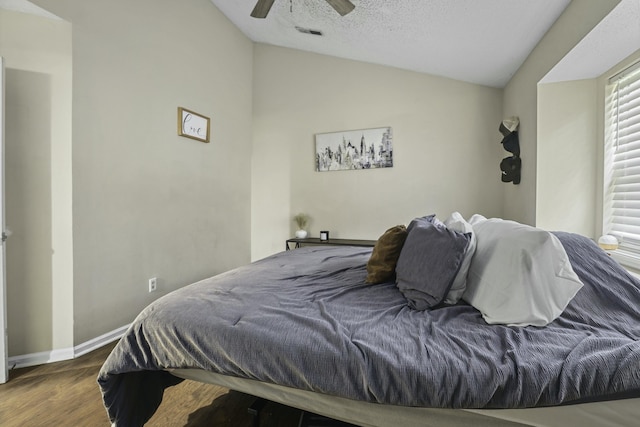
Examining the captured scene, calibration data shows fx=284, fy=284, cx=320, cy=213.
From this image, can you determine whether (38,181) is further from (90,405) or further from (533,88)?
(533,88)

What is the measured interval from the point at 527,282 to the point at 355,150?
2.75m

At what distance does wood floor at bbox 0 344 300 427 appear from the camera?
1.35m

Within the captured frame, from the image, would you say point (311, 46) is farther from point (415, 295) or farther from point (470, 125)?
point (415, 295)

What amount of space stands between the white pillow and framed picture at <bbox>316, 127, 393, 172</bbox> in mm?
2444

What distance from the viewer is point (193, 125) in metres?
2.92

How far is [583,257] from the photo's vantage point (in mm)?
1175

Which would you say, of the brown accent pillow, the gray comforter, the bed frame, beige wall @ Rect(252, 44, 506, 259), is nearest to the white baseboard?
the gray comforter

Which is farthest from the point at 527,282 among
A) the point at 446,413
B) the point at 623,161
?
the point at 623,161

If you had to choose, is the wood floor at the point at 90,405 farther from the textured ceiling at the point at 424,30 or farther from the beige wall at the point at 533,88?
the textured ceiling at the point at 424,30

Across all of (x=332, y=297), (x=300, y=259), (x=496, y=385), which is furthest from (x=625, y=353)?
(x=300, y=259)

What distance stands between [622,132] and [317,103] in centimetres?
290

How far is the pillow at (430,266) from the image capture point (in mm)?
1150

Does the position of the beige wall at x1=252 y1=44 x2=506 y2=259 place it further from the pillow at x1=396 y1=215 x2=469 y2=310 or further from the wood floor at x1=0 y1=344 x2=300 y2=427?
the wood floor at x1=0 y1=344 x2=300 y2=427

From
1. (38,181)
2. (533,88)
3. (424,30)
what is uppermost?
(424,30)
